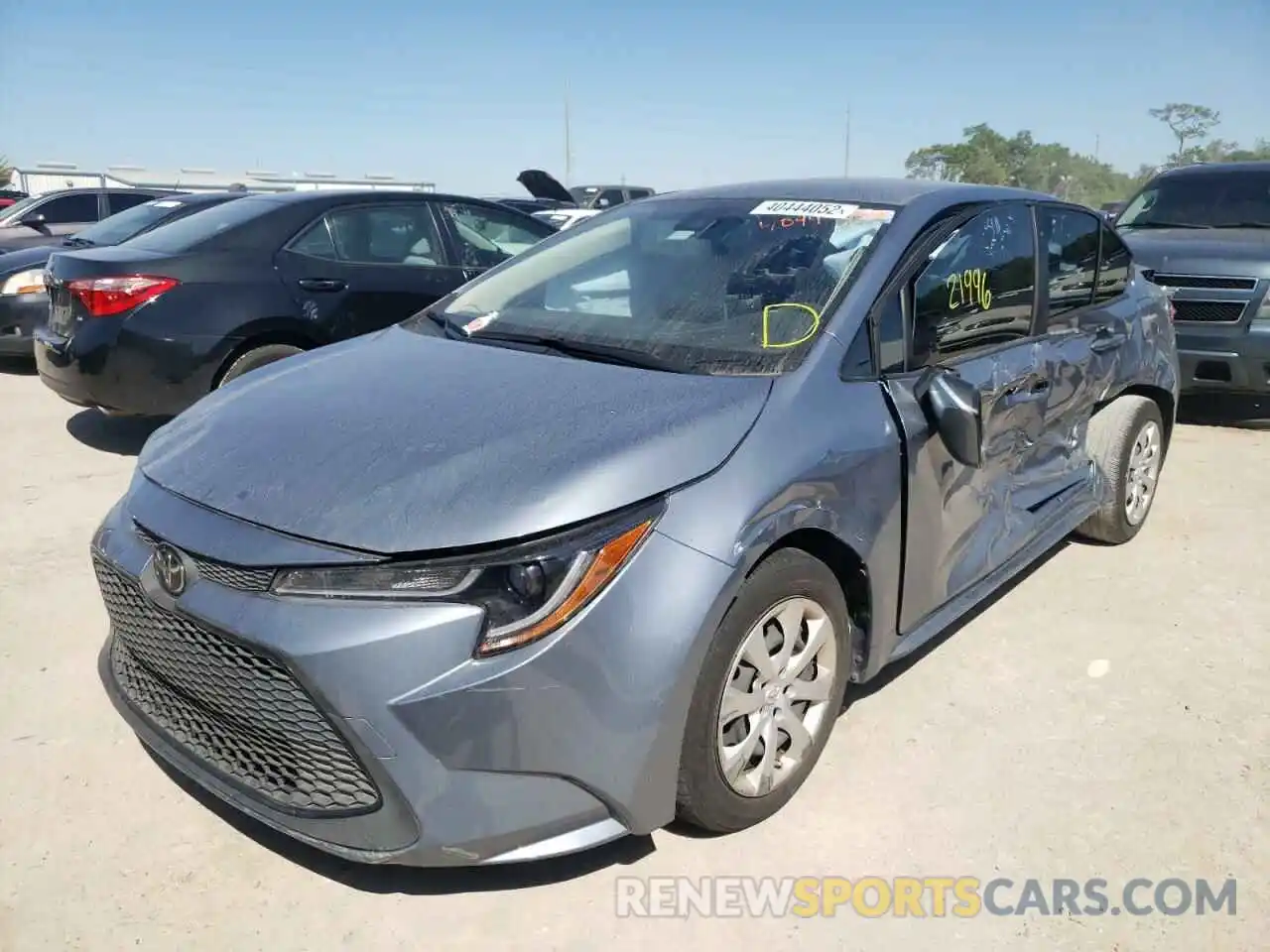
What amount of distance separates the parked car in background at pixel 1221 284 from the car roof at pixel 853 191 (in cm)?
316

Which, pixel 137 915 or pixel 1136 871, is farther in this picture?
pixel 1136 871

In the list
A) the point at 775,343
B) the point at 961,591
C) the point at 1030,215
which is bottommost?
the point at 961,591

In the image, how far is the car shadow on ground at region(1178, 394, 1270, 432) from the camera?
709 cm

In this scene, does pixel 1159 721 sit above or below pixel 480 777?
below

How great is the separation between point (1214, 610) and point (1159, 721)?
106cm

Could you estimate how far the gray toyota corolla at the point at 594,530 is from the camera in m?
2.01

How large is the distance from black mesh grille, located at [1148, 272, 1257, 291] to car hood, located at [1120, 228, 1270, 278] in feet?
0.10

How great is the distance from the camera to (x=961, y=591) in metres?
3.21

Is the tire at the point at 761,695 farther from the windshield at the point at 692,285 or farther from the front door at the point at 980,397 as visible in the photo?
the windshield at the point at 692,285

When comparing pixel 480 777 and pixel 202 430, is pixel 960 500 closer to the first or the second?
pixel 480 777

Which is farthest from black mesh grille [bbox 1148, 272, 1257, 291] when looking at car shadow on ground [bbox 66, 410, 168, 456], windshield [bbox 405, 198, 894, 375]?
car shadow on ground [bbox 66, 410, 168, 456]

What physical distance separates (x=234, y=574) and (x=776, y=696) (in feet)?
4.23

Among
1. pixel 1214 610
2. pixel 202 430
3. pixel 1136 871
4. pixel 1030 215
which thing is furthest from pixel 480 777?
pixel 1214 610

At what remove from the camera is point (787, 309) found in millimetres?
2834
